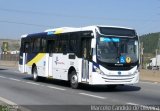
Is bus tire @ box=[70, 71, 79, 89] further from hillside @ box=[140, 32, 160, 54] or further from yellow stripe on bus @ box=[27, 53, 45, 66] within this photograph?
hillside @ box=[140, 32, 160, 54]

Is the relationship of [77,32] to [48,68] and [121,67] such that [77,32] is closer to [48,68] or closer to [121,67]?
[121,67]

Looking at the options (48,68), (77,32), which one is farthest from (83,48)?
(48,68)

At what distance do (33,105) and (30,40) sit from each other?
13.5 metres

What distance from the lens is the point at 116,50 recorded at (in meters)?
18.6

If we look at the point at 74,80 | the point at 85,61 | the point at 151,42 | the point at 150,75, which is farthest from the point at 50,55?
the point at 151,42

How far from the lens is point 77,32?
20125mm

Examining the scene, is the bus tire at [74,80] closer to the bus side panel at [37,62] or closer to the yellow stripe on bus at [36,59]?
the bus side panel at [37,62]

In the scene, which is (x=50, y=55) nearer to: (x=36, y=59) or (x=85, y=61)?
(x=36, y=59)

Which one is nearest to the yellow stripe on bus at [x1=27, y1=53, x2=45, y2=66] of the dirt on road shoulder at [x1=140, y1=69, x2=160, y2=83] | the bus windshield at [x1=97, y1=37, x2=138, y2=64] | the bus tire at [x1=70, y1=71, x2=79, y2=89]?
the bus tire at [x1=70, y1=71, x2=79, y2=89]

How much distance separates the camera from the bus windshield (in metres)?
18.4

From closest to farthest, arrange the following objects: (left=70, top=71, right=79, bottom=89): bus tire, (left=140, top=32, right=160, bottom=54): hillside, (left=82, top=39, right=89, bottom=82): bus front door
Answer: (left=82, top=39, right=89, bottom=82): bus front door < (left=70, top=71, right=79, bottom=89): bus tire < (left=140, top=32, right=160, bottom=54): hillside

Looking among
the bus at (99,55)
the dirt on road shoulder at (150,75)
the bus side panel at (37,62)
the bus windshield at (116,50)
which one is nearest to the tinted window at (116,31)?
the bus at (99,55)

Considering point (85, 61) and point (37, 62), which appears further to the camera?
point (37, 62)

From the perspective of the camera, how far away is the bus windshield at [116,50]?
60.5 ft
